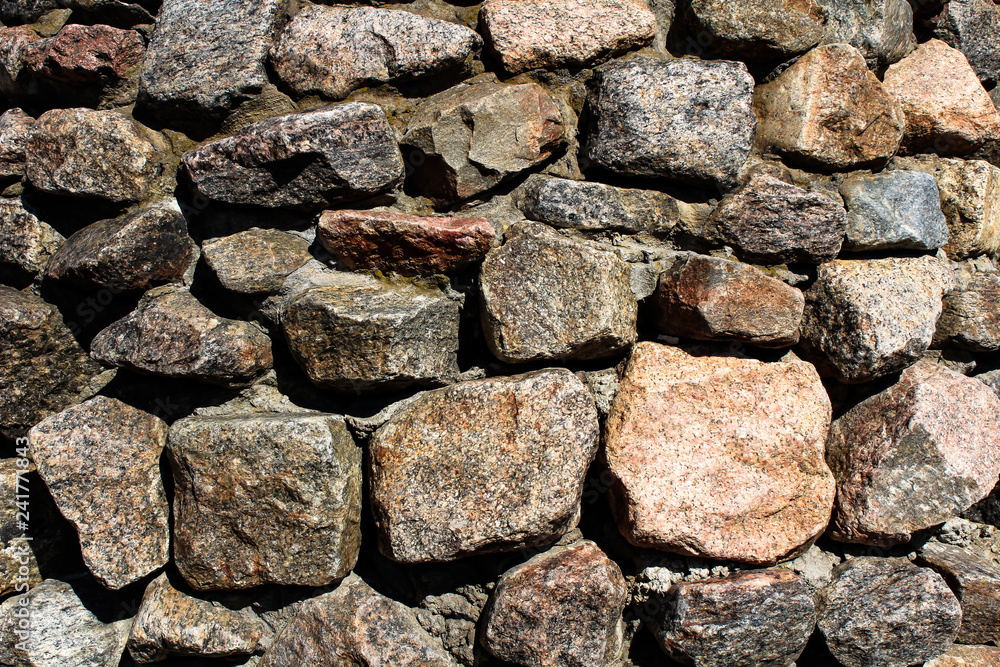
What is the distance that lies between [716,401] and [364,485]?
90 cm

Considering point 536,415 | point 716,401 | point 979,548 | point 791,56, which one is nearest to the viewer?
point 536,415

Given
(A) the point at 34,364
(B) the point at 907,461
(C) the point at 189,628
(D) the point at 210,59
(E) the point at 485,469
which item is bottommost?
(C) the point at 189,628

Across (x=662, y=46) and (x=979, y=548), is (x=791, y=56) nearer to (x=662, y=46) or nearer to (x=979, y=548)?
(x=662, y=46)

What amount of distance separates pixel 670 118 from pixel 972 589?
4.92 ft

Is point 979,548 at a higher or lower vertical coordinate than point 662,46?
lower

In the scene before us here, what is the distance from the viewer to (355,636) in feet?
5.52

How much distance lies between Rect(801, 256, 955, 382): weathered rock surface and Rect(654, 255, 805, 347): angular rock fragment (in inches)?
4.0

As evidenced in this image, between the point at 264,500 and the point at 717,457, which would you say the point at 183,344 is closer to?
the point at 264,500

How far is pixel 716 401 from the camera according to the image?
5.71ft

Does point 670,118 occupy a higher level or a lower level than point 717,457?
higher

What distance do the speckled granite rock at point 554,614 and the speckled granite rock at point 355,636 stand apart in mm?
179

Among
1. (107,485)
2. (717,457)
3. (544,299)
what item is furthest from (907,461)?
(107,485)

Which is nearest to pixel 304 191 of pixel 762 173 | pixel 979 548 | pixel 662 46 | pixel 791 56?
pixel 662 46

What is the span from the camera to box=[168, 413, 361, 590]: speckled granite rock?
163 cm
